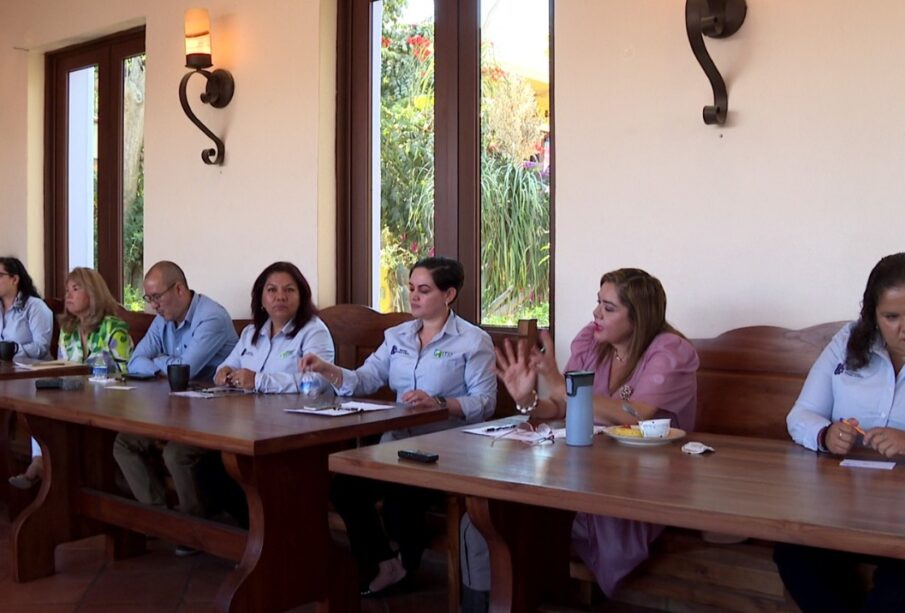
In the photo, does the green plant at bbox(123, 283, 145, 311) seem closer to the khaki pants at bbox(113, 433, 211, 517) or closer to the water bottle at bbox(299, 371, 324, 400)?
the khaki pants at bbox(113, 433, 211, 517)

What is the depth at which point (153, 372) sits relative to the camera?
12.4 feet

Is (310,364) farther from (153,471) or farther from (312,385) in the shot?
(153,471)

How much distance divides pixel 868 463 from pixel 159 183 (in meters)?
3.80

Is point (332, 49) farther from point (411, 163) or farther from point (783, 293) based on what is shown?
point (783, 293)

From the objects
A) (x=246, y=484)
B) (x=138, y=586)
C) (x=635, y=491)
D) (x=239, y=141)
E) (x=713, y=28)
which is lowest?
(x=138, y=586)

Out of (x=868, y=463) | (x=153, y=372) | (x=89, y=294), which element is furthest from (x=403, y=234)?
(x=868, y=463)

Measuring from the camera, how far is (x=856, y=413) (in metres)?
2.27

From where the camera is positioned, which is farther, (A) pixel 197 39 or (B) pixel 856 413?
(A) pixel 197 39

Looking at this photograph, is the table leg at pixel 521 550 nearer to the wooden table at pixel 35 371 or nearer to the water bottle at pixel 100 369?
the water bottle at pixel 100 369

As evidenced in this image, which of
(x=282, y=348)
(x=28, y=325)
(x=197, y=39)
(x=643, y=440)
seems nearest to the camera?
(x=643, y=440)

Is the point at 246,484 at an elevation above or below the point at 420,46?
below

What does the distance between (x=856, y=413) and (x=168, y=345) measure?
2.70 meters

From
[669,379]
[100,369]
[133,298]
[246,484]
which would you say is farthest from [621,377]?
[133,298]

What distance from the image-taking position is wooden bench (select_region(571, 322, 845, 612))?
225 cm
